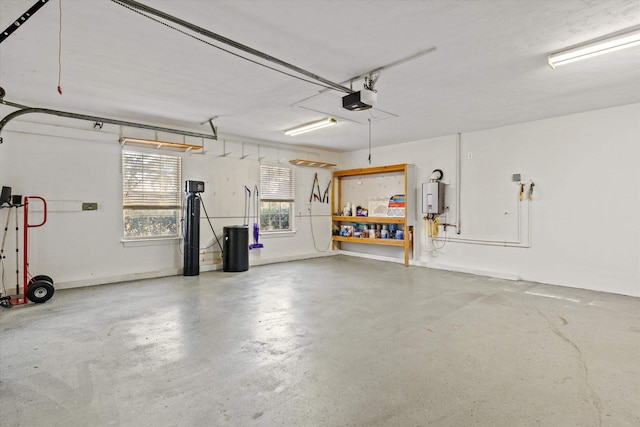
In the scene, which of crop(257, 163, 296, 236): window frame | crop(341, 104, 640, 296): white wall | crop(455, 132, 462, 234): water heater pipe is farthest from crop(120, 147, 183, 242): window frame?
crop(455, 132, 462, 234): water heater pipe

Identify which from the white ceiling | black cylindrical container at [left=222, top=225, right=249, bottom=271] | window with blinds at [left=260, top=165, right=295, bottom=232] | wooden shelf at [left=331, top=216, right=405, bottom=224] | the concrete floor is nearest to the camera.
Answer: the concrete floor

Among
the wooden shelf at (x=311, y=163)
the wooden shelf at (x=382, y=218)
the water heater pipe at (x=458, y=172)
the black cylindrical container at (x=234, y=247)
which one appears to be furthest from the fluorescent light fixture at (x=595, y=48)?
the black cylindrical container at (x=234, y=247)

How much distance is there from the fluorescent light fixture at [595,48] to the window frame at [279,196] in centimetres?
526

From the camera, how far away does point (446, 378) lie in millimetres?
2303

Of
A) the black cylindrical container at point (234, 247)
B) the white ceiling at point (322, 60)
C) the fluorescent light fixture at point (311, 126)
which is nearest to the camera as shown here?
the white ceiling at point (322, 60)

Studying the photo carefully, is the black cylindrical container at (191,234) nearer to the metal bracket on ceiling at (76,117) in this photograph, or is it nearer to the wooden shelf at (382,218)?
the metal bracket on ceiling at (76,117)

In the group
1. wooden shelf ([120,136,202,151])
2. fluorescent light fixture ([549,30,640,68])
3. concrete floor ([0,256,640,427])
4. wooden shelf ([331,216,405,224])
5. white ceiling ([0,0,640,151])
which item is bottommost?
concrete floor ([0,256,640,427])

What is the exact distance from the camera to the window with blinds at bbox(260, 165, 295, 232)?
707 cm

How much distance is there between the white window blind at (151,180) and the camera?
17.4 ft

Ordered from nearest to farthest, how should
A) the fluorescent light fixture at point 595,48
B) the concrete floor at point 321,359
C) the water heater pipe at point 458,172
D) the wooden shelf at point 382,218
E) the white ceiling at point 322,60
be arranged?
the concrete floor at point 321,359 → the white ceiling at point 322,60 → the fluorescent light fixture at point 595,48 → the water heater pipe at point 458,172 → the wooden shelf at point 382,218

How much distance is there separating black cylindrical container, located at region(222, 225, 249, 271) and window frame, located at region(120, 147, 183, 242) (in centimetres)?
86

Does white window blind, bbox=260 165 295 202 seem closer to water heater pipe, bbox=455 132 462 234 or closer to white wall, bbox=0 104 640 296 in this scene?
white wall, bbox=0 104 640 296

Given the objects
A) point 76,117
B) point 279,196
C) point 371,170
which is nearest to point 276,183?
point 279,196

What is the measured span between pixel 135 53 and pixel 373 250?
6.13m
